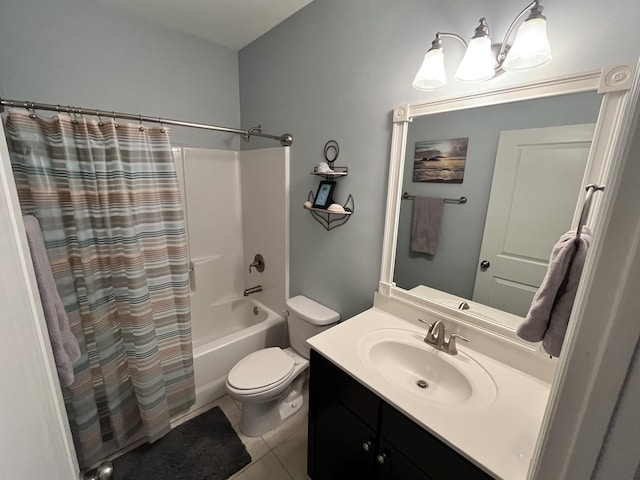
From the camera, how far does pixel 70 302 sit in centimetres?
133

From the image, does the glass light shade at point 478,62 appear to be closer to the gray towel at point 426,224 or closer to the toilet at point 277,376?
the gray towel at point 426,224

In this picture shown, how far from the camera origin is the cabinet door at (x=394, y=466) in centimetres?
88

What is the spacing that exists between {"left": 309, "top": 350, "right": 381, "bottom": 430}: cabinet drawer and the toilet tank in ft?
1.55

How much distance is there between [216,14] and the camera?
5.68 ft

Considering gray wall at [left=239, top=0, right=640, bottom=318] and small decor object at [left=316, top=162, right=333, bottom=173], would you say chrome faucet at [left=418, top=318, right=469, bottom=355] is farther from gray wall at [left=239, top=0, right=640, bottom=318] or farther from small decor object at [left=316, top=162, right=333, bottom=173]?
small decor object at [left=316, top=162, right=333, bottom=173]

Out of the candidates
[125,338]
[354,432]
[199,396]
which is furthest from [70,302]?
[354,432]

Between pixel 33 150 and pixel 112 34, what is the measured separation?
1.07 metres

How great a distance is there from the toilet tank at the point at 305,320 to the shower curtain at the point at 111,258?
2.23 ft

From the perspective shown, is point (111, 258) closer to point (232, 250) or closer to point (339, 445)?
point (232, 250)

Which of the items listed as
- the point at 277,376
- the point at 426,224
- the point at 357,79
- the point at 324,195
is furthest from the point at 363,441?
the point at 357,79

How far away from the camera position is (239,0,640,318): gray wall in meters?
0.86

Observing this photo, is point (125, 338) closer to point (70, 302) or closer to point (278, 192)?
point (70, 302)

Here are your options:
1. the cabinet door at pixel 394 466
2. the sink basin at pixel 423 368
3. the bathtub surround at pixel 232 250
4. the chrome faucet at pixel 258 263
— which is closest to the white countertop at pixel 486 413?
the sink basin at pixel 423 368

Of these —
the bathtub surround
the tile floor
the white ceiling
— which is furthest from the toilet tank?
the white ceiling
